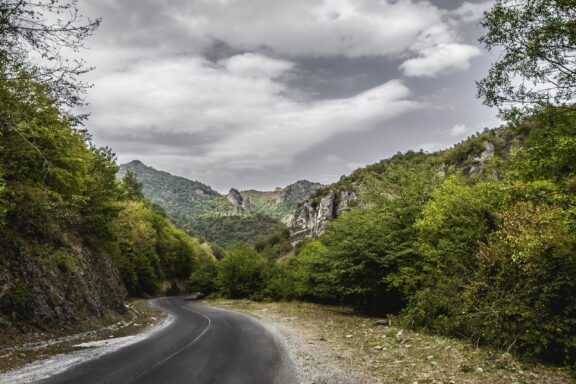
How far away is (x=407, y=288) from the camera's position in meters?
19.9

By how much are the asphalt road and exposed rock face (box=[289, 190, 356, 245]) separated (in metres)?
88.9

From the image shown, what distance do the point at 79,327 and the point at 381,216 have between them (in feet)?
57.1

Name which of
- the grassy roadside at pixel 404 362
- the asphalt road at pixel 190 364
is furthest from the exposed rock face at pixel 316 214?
the asphalt road at pixel 190 364

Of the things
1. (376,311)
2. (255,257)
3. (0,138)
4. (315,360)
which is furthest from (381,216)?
(255,257)

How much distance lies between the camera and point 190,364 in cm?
1085

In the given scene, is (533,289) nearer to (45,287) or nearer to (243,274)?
(45,287)

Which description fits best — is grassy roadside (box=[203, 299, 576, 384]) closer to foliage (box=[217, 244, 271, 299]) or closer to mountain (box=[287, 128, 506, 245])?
foliage (box=[217, 244, 271, 299])

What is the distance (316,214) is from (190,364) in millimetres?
103618

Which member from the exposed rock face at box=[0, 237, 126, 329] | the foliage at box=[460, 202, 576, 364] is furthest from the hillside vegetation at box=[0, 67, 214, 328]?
the foliage at box=[460, 202, 576, 364]

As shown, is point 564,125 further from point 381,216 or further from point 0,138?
point 0,138

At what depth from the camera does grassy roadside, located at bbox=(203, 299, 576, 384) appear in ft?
29.6

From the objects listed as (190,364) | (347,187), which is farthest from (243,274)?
(347,187)

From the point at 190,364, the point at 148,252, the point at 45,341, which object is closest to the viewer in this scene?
the point at 190,364

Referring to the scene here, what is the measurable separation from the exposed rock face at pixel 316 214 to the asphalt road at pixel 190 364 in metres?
88.9
